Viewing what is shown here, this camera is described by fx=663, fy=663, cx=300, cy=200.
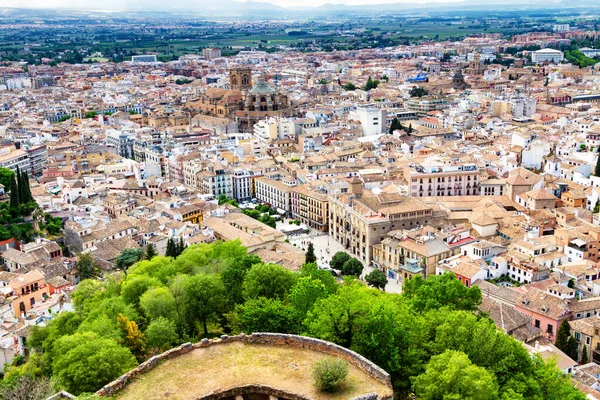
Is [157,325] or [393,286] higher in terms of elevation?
[157,325]

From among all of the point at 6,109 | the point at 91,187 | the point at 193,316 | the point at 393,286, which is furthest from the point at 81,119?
the point at 193,316

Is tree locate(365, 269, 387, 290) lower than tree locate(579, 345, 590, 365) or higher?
higher

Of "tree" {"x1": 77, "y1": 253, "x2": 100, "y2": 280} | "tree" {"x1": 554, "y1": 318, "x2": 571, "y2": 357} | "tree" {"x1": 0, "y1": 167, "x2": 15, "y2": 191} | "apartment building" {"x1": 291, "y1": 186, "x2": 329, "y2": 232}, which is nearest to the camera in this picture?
"tree" {"x1": 554, "y1": 318, "x2": 571, "y2": 357}

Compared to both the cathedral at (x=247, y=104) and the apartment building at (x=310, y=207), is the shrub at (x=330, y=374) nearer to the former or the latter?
the apartment building at (x=310, y=207)

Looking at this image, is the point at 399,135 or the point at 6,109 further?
the point at 6,109

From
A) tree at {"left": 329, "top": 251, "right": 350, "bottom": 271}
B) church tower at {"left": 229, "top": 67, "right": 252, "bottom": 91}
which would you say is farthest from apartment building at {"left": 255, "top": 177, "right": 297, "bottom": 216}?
church tower at {"left": 229, "top": 67, "right": 252, "bottom": 91}

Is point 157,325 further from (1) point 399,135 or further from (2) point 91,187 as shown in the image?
(1) point 399,135

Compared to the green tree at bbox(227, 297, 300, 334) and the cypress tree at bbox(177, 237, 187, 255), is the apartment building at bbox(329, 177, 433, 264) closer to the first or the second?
the cypress tree at bbox(177, 237, 187, 255)
